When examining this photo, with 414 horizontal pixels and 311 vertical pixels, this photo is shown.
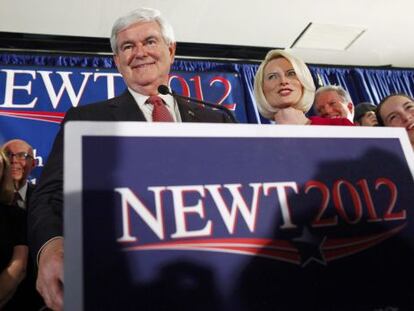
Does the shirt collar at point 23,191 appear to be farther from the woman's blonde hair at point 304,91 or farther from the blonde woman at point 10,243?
the woman's blonde hair at point 304,91

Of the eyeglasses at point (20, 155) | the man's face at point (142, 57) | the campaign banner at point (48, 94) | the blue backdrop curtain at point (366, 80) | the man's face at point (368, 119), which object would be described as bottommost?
the man's face at point (142, 57)

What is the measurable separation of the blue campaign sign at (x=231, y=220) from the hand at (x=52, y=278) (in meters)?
0.12

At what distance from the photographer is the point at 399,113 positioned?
148cm

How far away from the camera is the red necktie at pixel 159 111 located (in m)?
0.90

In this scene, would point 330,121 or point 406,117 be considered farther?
point 406,117

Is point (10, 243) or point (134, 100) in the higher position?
point (134, 100)

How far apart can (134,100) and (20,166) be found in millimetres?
1277

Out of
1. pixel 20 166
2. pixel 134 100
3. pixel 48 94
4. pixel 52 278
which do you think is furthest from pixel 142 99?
pixel 48 94

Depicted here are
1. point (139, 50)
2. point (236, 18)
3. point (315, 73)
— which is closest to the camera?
point (139, 50)

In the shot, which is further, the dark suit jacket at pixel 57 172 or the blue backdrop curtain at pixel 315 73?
the blue backdrop curtain at pixel 315 73

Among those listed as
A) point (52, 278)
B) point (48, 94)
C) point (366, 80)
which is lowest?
point (52, 278)

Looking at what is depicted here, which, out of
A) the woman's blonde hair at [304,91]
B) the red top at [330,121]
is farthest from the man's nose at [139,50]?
the red top at [330,121]

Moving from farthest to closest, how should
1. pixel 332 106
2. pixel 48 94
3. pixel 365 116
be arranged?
pixel 48 94 → pixel 365 116 → pixel 332 106

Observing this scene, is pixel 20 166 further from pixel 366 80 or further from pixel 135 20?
pixel 366 80
